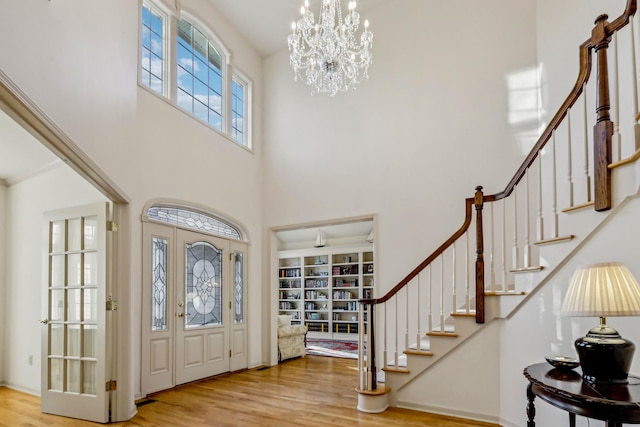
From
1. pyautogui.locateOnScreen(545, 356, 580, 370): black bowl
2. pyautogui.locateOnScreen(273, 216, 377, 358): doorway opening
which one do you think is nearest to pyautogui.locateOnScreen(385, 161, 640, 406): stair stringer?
pyautogui.locateOnScreen(545, 356, 580, 370): black bowl

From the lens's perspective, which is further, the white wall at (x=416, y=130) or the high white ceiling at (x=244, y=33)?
the white wall at (x=416, y=130)

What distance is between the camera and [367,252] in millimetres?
10188

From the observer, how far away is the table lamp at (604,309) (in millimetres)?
2184

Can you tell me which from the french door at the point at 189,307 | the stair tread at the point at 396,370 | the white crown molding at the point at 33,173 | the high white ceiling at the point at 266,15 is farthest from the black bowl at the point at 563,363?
the high white ceiling at the point at 266,15

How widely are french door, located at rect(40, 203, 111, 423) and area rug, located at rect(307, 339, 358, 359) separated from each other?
186 inches

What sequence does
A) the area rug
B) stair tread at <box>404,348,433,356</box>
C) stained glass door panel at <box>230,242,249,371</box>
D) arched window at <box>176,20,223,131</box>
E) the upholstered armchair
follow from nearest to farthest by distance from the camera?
stair tread at <box>404,348,433,356</box> → arched window at <box>176,20,223,131</box> → stained glass door panel at <box>230,242,249,371</box> → the upholstered armchair → the area rug

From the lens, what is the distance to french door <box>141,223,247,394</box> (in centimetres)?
517

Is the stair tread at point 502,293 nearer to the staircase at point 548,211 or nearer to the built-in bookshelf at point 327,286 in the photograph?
the staircase at point 548,211

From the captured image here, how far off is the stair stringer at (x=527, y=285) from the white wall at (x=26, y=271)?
4.29 m

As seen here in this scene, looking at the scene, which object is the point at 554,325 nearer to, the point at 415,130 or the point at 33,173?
the point at 415,130

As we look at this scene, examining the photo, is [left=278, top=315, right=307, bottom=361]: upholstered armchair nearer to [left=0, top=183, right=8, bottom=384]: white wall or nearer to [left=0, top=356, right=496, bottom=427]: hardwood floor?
[left=0, top=356, right=496, bottom=427]: hardwood floor

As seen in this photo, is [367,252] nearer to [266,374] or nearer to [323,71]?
[266,374]

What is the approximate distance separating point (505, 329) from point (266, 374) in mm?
3725

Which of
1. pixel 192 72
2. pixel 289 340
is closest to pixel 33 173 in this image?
pixel 192 72
